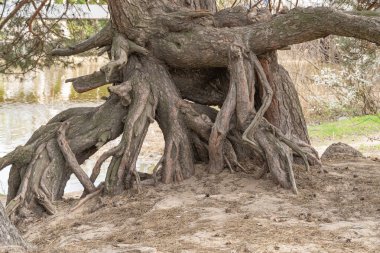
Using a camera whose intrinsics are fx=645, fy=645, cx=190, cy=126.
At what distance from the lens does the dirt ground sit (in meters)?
4.91

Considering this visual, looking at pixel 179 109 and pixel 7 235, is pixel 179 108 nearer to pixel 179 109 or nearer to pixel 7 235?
pixel 179 109

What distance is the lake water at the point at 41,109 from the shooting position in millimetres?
16266

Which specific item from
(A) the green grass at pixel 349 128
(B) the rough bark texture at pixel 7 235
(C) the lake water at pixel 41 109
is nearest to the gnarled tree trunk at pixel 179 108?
(B) the rough bark texture at pixel 7 235

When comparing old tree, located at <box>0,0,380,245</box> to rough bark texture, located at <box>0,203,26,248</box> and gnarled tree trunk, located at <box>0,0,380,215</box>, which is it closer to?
gnarled tree trunk, located at <box>0,0,380,215</box>

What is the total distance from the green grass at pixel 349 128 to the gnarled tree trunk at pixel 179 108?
8.39 metres

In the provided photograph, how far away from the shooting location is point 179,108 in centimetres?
766

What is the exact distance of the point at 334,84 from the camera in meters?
18.7

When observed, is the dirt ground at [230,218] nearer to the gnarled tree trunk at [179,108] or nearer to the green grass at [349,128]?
the gnarled tree trunk at [179,108]

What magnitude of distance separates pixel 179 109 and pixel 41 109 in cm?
1768

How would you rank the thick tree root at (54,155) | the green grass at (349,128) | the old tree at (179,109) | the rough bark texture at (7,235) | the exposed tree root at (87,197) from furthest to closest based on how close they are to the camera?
the green grass at (349,128) → the old tree at (179,109) → the thick tree root at (54,155) → the exposed tree root at (87,197) → the rough bark texture at (7,235)

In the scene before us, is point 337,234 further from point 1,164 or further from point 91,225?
point 1,164

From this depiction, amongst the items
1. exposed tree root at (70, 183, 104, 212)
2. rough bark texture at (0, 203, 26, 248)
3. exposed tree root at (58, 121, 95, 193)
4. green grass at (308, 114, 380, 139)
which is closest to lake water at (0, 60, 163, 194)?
green grass at (308, 114, 380, 139)

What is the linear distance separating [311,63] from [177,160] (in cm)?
1241

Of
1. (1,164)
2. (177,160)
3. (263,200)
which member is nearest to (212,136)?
(177,160)
